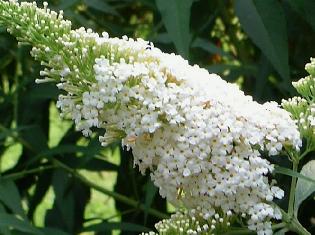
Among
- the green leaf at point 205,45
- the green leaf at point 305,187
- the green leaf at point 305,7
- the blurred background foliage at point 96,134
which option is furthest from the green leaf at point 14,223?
the green leaf at point 205,45

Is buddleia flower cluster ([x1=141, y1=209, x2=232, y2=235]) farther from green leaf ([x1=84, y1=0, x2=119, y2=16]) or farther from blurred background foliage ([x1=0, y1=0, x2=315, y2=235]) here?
green leaf ([x1=84, y1=0, x2=119, y2=16])

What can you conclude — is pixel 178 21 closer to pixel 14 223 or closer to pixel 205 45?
pixel 14 223

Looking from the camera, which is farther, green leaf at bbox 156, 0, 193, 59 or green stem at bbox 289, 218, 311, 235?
green leaf at bbox 156, 0, 193, 59

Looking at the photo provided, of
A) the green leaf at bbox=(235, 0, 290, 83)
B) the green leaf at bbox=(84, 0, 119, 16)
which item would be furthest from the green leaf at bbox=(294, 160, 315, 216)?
the green leaf at bbox=(84, 0, 119, 16)

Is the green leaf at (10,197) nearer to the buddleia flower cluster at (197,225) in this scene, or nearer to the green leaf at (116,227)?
the green leaf at (116,227)

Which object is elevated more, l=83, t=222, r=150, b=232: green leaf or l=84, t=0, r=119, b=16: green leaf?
l=84, t=0, r=119, b=16: green leaf

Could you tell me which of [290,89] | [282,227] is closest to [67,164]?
[290,89]
